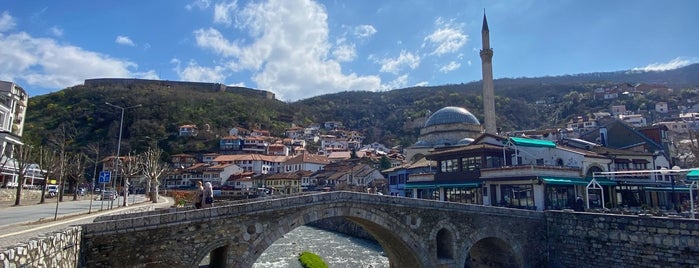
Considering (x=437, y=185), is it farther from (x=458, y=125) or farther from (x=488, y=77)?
(x=488, y=77)

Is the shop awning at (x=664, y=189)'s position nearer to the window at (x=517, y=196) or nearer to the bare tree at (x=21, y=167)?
the window at (x=517, y=196)

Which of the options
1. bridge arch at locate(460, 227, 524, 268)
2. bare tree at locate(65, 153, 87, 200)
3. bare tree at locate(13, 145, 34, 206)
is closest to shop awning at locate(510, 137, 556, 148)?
bridge arch at locate(460, 227, 524, 268)

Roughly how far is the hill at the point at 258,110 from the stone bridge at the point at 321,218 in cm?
6382

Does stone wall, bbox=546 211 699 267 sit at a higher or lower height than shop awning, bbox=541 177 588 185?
lower

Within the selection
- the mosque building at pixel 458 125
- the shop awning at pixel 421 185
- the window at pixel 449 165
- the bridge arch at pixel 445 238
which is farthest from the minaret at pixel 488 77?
the bridge arch at pixel 445 238

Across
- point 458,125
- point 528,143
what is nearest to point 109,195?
point 458,125

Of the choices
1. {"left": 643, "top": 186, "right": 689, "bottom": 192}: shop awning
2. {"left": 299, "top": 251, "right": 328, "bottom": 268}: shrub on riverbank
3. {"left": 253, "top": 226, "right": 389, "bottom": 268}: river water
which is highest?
{"left": 643, "top": 186, "right": 689, "bottom": 192}: shop awning

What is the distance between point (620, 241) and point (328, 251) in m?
19.8

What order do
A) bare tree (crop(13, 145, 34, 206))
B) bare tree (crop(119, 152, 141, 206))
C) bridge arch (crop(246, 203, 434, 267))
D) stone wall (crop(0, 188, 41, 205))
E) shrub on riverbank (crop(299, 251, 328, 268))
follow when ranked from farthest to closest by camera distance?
1. stone wall (crop(0, 188, 41, 205))
2. bare tree (crop(119, 152, 141, 206))
3. bare tree (crop(13, 145, 34, 206))
4. shrub on riverbank (crop(299, 251, 328, 268))
5. bridge arch (crop(246, 203, 434, 267))

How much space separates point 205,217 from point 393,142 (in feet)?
313

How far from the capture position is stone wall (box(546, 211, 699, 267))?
1773cm

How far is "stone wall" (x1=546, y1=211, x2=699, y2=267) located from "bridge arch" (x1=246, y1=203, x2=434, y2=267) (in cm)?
812

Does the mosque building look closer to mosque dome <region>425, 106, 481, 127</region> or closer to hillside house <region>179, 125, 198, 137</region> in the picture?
mosque dome <region>425, 106, 481, 127</region>

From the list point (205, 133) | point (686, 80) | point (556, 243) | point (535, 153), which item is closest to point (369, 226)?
point (556, 243)
